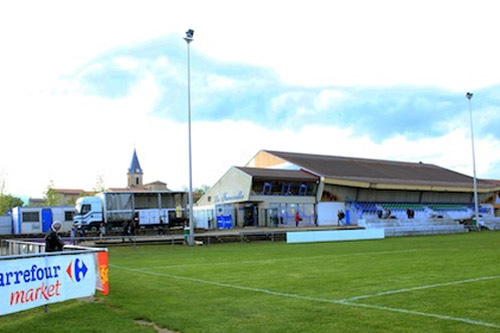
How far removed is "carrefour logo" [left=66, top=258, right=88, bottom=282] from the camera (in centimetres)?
1127

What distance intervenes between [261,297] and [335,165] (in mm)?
65067

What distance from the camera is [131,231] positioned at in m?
45.2

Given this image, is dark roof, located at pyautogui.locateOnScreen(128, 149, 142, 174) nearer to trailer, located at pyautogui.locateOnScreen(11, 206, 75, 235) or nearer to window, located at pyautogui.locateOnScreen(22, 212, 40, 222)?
trailer, located at pyautogui.locateOnScreen(11, 206, 75, 235)

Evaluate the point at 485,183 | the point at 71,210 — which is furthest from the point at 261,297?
the point at 485,183

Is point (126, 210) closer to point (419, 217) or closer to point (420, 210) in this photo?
point (419, 217)

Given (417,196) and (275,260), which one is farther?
(417,196)

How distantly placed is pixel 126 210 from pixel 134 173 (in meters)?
111

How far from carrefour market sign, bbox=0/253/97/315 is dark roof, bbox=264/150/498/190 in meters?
55.2

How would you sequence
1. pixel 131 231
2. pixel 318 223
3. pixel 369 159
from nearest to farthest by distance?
pixel 131 231
pixel 318 223
pixel 369 159

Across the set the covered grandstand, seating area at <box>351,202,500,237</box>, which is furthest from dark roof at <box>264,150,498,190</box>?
seating area at <box>351,202,500,237</box>

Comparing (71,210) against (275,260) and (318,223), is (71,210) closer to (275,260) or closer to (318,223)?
(318,223)

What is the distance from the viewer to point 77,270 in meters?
11.5

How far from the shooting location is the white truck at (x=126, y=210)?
49875 mm

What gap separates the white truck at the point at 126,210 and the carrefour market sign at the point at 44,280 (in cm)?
3919
